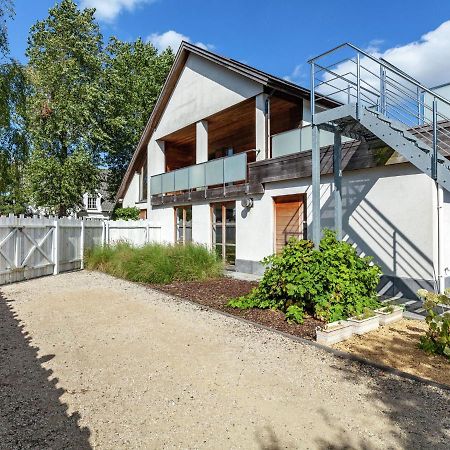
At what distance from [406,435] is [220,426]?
1495 millimetres

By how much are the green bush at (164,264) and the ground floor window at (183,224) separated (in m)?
3.52

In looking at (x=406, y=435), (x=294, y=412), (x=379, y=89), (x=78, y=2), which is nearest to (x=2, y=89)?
(x=379, y=89)

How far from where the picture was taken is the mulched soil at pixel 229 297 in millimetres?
5652

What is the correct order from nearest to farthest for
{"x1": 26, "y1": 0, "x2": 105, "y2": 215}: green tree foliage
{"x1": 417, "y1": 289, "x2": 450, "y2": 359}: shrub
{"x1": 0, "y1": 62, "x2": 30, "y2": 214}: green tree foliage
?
{"x1": 417, "y1": 289, "x2": 450, "y2": 359}: shrub
{"x1": 0, "y1": 62, "x2": 30, "y2": 214}: green tree foliage
{"x1": 26, "y1": 0, "x2": 105, "y2": 215}: green tree foliage

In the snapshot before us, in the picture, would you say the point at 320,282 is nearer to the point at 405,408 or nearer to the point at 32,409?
the point at 405,408

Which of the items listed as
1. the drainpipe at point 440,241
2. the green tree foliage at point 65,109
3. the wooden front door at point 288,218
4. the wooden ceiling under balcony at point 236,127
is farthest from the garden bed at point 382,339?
the green tree foliage at point 65,109

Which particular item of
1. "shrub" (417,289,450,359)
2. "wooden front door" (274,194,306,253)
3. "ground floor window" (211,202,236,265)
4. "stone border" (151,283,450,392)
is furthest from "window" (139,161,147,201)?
"shrub" (417,289,450,359)

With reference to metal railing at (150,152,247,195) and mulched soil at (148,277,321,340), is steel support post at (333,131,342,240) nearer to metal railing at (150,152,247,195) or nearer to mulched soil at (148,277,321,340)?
mulched soil at (148,277,321,340)

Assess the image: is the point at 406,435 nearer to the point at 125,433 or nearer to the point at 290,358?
the point at 290,358

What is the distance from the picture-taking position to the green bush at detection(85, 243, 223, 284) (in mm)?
10150

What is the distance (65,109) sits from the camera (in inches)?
951

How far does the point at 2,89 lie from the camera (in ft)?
39.2

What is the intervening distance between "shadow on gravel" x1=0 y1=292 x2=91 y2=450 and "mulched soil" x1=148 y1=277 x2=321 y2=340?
10.8 feet

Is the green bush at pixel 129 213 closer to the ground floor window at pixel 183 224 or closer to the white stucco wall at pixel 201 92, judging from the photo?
the ground floor window at pixel 183 224
